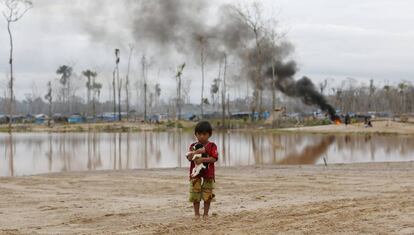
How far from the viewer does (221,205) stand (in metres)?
11.3

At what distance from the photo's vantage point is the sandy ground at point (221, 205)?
27.2 feet

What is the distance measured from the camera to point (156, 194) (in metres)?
13.6

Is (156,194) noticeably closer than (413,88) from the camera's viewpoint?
Yes

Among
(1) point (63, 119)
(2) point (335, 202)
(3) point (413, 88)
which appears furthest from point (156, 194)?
(3) point (413, 88)

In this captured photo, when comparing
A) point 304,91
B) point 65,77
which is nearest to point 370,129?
point 304,91

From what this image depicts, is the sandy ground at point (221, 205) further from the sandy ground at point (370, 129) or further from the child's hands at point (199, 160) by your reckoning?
the sandy ground at point (370, 129)

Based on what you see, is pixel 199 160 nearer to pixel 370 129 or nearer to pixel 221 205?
pixel 221 205

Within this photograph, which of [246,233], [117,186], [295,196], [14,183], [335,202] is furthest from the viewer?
[14,183]

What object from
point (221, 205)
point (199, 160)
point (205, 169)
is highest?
point (199, 160)

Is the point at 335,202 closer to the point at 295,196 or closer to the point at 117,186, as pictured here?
the point at 295,196

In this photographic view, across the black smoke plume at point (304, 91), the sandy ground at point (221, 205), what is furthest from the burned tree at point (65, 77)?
the sandy ground at point (221, 205)

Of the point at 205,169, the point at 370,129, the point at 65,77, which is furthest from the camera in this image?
the point at 65,77

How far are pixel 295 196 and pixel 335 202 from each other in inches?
79.6

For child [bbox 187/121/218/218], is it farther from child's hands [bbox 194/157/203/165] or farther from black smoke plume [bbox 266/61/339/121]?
black smoke plume [bbox 266/61/339/121]
